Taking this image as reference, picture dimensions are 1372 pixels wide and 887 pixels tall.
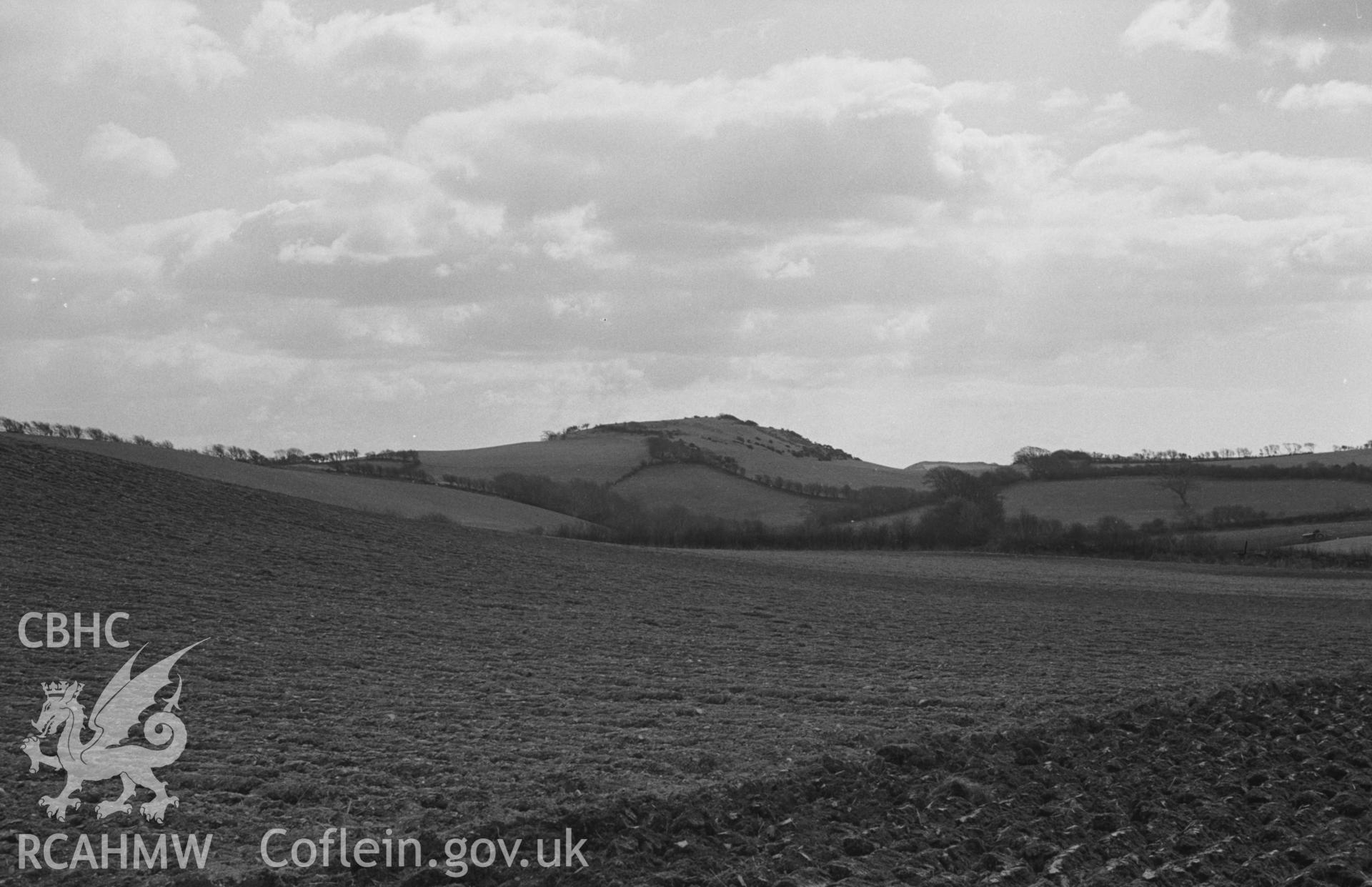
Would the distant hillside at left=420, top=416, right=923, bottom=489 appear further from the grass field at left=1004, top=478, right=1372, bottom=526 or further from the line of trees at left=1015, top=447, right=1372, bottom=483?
the grass field at left=1004, top=478, right=1372, bottom=526

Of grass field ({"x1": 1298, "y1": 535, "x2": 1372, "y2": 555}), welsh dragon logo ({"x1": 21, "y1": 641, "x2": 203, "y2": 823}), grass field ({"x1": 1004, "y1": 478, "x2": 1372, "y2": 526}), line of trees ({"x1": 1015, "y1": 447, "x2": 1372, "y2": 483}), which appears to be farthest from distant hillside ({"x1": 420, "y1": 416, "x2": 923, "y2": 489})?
welsh dragon logo ({"x1": 21, "y1": 641, "x2": 203, "y2": 823})

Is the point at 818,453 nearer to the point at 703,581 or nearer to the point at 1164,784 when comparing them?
the point at 703,581

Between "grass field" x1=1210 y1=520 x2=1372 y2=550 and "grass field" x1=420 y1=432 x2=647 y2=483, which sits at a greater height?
"grass field" x1=420 y1=432 x2=647 y2=483

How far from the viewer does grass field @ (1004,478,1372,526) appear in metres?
74.6

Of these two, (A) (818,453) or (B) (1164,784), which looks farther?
(A) (818,453)

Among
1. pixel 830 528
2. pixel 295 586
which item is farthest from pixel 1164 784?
pixel 830 528

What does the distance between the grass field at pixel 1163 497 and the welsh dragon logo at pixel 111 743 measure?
226 ft

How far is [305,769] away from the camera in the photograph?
11164mm

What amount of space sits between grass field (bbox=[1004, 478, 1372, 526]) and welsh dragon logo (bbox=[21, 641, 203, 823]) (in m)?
68.8

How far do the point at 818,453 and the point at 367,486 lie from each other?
82365 mm

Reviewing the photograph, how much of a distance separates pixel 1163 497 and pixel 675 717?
74.2 m

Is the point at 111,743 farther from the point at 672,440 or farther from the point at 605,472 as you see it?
the point at 672,440

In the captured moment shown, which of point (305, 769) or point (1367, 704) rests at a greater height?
point (305, 769)

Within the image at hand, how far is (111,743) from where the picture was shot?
11.5 metres
